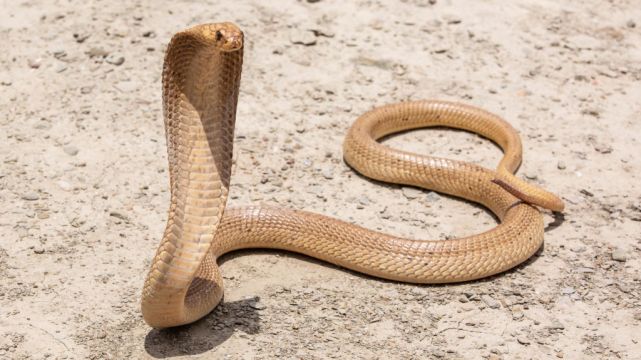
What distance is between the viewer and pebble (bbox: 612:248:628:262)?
6.38 m

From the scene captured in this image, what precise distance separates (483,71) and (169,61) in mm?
4794

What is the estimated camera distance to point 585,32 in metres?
9.35

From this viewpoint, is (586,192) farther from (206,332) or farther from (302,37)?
(206,332)

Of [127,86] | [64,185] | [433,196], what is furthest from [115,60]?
[433,196]

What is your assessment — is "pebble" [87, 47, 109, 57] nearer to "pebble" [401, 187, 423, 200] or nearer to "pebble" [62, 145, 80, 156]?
"pebble" [62, 145, 80, 156]

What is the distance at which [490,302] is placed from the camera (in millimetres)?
5914

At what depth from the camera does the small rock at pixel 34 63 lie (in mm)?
8219

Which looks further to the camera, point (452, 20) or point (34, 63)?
point (452, 20)

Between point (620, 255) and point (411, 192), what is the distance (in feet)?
5.36

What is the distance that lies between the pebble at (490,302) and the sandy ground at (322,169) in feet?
0.03

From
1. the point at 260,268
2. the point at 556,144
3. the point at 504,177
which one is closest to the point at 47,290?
the point at 260,268

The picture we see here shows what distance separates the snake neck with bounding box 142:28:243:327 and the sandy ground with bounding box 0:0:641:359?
752 millimetres

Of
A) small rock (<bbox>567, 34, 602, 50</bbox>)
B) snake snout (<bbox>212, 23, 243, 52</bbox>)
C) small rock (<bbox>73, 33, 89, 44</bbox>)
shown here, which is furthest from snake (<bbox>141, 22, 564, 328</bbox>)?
small rock (<bbox>73, 33, 89, 44</bbox>)

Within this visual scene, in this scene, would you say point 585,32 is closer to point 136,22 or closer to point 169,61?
point 136,22
